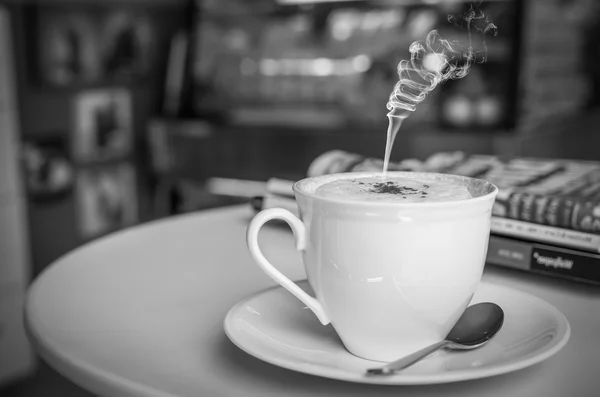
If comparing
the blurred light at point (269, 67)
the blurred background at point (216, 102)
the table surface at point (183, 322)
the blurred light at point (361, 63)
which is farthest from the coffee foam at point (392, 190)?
the blurred light at point (269, 67)

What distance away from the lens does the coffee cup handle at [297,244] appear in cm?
44

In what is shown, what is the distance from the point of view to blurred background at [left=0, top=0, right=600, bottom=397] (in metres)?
1.87

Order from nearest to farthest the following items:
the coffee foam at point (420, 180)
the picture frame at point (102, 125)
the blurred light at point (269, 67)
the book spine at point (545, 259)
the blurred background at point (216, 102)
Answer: the coffee foam at point (420, 180), the book spine at point (545, 259), the blurred background at point (216, 102), the picture frame at point (102, 125), the blurred light at point (269, 67)

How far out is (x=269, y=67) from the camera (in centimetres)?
237

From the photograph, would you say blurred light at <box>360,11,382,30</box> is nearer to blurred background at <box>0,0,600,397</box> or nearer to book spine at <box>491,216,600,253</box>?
blurred background at <box>0,0,600,397</box>

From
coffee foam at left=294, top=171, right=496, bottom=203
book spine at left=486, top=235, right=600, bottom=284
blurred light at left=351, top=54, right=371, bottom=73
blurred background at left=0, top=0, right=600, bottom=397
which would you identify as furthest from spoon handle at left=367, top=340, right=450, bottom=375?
blurred light at left=351, top=54, right=371, bottom=73

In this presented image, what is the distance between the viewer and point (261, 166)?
2270 mm

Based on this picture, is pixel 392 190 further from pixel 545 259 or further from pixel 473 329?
pixel 545 259

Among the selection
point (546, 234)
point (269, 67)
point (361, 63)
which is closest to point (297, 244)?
point (546, 234)

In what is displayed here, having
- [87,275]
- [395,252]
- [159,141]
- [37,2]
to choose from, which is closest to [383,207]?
[395,252]

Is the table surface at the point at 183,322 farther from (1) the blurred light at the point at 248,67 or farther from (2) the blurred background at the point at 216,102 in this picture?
(1) the blurred light at the point at 248,67

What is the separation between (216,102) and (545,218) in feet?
6.32

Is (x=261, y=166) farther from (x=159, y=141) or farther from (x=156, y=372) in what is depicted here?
(x=156, y=372)

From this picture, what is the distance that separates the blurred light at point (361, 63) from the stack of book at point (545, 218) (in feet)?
4.88
